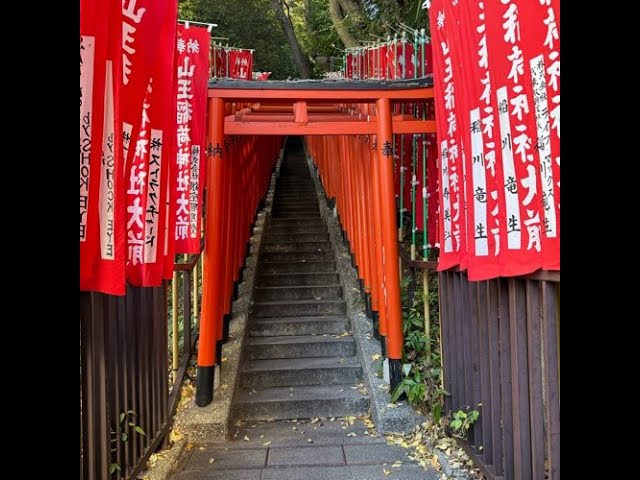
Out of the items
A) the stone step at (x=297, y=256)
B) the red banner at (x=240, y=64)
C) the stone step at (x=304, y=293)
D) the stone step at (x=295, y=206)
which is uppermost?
the red banner at (x=240, y=64)

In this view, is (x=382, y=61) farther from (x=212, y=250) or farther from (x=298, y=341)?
(x=298, y=341)

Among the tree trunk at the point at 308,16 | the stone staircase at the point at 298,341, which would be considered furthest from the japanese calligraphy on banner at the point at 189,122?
the tree trunk at the point at 308,16

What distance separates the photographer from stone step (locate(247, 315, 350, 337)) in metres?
6.66

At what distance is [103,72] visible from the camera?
2502 millimetres

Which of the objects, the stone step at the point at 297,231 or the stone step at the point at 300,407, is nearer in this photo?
the stone step at the point at 300,407

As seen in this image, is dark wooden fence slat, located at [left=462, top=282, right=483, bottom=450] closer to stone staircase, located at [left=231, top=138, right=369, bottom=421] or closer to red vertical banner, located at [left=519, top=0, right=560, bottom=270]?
red vertical banner, located at [left=519, top=0, right=560, bottom=270]

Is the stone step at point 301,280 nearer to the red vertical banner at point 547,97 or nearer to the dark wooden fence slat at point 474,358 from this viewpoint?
the dark wooden fence slat at point 474,358

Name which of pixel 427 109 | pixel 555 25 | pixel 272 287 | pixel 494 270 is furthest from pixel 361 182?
pixel 555 25

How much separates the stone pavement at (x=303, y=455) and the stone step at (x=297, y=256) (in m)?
3.57

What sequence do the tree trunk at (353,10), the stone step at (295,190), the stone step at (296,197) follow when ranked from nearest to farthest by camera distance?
the tree trunk at (353,10) < the stone step at (296,197) < the stone step at (295,190)

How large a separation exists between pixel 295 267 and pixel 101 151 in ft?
19.0

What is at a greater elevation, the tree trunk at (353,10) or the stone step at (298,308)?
the tree trunk at (353,10)

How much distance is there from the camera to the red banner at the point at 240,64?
9.62 m

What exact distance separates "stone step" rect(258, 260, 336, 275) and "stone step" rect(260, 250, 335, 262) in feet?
0.67
